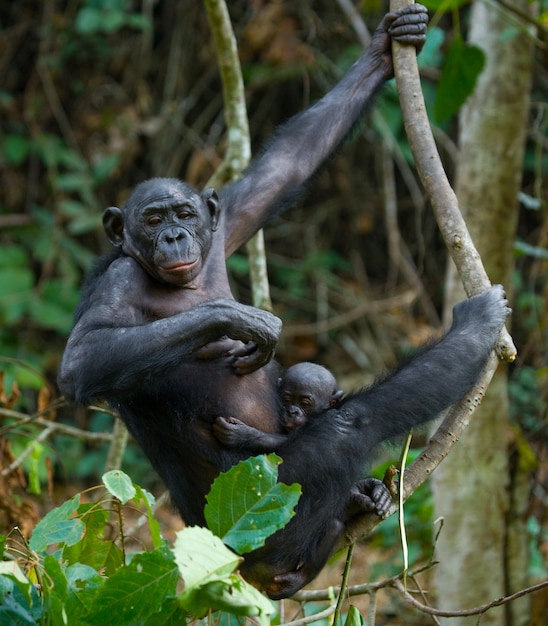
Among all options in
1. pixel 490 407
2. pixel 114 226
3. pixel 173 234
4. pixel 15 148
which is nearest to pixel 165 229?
pixel 173 234

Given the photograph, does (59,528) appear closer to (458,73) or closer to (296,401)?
(296,401)

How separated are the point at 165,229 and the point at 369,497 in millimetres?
1559

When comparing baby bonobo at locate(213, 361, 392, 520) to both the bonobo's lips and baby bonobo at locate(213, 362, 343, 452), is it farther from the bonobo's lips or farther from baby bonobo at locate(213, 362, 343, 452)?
the bonobo's lips

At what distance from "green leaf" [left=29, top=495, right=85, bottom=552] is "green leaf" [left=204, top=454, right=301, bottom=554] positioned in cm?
61

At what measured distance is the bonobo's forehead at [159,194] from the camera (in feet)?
14.4

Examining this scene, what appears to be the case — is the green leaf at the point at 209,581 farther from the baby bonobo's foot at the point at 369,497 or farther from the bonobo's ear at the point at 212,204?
the bonobo's ear at the point at 212,204

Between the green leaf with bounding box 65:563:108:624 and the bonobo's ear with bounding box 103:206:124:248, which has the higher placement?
the bonobo's ear with bounding box 103:206:124:248

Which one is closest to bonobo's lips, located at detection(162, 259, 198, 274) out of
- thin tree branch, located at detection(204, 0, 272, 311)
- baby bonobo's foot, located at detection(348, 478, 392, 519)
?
thin tree branch, located at detection(204, 0, 272, 311)

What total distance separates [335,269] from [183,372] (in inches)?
278

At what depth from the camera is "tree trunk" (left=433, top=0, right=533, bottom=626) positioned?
5.80 meters

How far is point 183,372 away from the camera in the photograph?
4.20m

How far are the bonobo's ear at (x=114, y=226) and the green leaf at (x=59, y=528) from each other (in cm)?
162

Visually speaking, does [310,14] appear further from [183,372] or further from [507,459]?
[183,372]

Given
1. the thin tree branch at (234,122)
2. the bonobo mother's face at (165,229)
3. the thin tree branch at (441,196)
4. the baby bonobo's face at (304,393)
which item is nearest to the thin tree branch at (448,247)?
the thin tree branch at (441,196)
